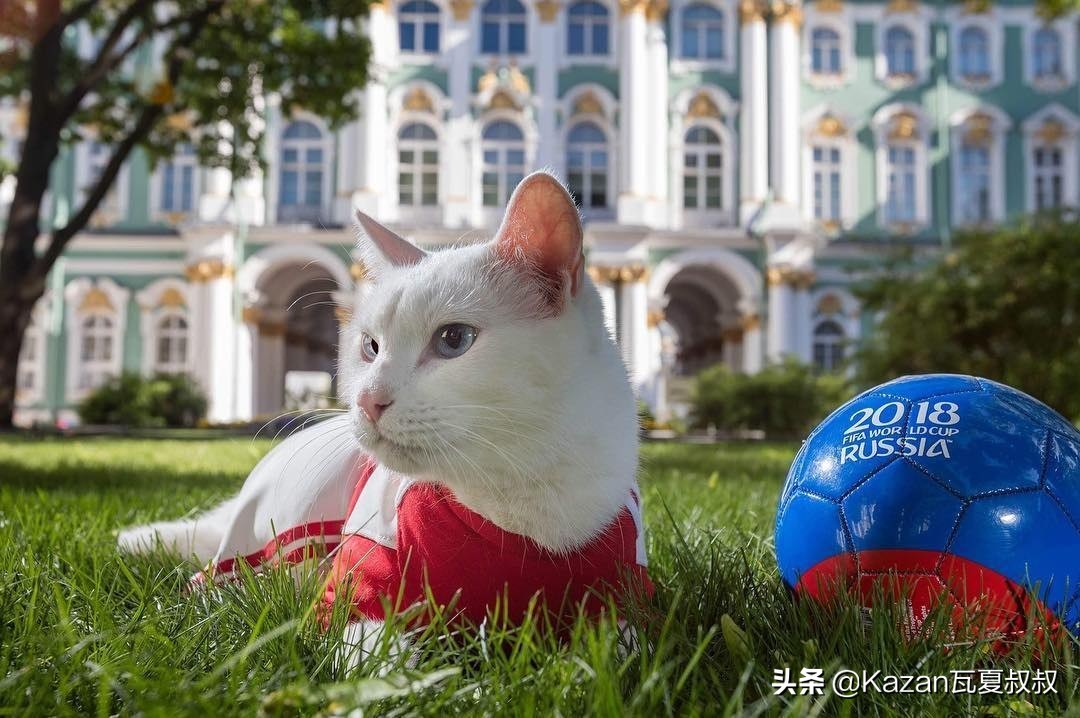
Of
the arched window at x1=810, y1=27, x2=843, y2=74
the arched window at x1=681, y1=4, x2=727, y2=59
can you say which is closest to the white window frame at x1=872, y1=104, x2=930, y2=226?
the arched window at x1=810, y1=27, x2=843, y2=74

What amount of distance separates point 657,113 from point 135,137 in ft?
42.0

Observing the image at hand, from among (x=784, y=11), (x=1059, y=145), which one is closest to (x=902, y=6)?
(x=784, y=11)

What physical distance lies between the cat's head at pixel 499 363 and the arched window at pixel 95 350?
21206mm

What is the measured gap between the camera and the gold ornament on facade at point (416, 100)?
20.0 m

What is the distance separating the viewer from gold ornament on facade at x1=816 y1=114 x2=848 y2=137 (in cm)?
2034

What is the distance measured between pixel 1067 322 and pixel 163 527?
9.36m

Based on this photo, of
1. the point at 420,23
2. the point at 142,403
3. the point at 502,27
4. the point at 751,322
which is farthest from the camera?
the point at 502,27

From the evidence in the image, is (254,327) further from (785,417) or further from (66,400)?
(785,417)

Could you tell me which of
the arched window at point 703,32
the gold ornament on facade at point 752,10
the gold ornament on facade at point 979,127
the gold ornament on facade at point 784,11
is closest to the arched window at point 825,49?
the gold ornament on facade at point 784,11

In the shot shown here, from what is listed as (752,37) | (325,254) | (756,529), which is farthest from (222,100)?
(752,37)

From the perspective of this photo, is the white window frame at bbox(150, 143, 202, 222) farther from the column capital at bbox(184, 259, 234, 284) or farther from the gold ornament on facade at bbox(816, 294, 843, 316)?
the gold ornament on facade at bbox(816, 294, 843, 316)

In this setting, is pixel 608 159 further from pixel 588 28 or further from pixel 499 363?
pixel 499 363

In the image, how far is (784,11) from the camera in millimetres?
20000

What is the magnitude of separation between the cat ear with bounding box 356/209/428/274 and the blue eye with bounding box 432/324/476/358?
0.35 meters
